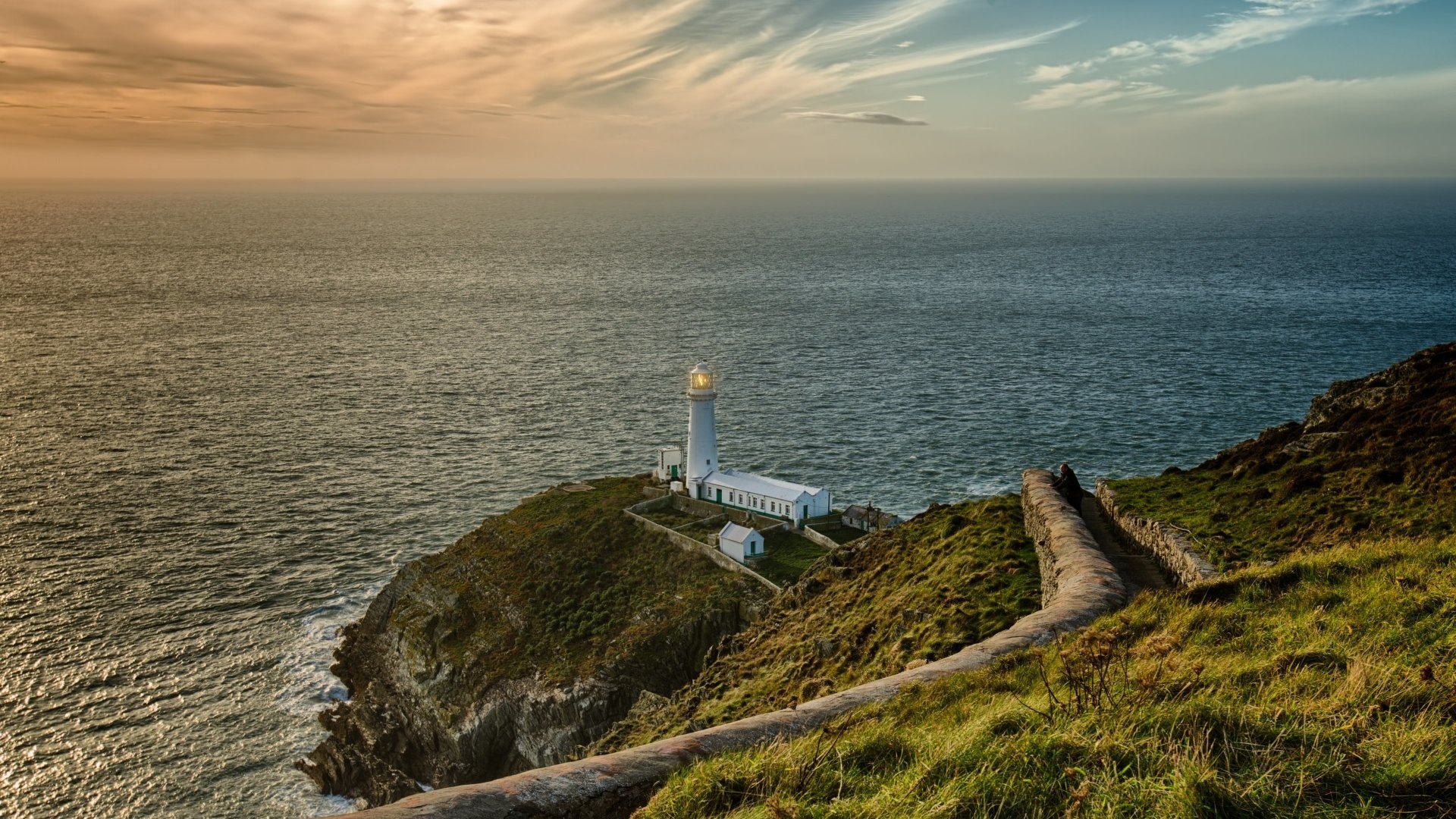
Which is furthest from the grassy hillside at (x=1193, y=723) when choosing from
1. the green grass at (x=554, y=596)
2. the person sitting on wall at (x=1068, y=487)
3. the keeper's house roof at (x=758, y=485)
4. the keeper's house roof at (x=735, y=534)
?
the keeper's house roof at (x=758, y=485)

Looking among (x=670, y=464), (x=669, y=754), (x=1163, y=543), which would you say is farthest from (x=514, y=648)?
(x=669, y=754)

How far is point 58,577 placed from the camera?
51188 mm

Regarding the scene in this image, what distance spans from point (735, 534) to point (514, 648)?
38.4 ft

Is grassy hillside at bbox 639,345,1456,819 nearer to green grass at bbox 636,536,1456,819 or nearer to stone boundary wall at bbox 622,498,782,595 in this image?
green grass at bbox 636,536,1456,819

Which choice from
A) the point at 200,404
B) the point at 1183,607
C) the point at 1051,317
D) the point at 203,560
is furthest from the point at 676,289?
the point at 1183,607

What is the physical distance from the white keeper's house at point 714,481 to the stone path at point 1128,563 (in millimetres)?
A: 25315

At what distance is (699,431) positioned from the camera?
2264 inches

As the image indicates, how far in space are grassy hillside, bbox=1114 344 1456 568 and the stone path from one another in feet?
3.54

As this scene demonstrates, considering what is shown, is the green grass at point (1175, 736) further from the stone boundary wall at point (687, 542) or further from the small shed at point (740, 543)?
the small shed at point (740, 543)

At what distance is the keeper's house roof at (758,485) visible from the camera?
53.7 metres

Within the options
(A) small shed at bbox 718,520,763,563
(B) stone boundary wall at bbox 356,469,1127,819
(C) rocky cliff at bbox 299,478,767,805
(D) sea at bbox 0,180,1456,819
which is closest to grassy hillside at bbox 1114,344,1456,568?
(B) stone boundary wall at bbox 356,469,1127,819

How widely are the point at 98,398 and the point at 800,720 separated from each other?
3383 inches

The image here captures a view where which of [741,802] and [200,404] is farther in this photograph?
[200,404]

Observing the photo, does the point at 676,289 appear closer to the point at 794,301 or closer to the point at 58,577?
the point at 794,301
